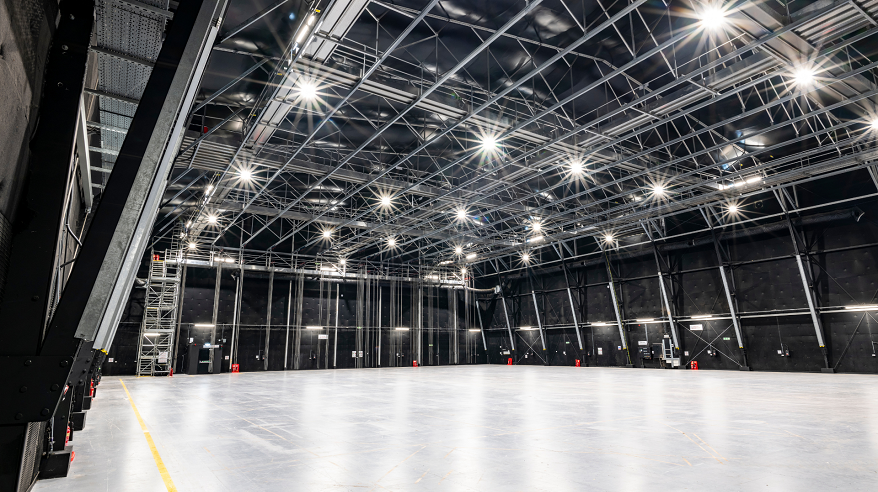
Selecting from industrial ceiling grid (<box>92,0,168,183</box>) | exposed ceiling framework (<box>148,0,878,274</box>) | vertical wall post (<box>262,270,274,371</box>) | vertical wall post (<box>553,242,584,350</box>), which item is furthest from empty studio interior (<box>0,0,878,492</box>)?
vertical wall post (<box>553,242,584,350</box>)

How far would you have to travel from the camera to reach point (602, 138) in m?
22.6

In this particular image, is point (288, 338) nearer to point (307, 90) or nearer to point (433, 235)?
point (433, 235)

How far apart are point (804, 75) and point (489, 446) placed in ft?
59.3

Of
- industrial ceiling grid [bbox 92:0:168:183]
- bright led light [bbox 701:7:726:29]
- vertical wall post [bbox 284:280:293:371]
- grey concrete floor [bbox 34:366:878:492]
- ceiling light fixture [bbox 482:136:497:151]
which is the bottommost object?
grey concrete floor [bbox 34:366:878:492]

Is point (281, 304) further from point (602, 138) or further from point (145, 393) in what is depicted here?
point (602, 138)

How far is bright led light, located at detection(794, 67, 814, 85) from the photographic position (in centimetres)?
1702

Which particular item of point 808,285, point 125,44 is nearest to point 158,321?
point 125,44

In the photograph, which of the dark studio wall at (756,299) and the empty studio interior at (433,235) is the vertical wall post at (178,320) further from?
the dark studio wall at (756,299)

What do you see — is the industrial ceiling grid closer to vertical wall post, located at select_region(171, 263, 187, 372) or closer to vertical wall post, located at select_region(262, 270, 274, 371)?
vertical wall post, located at select_region(171, 263, 187, 372)

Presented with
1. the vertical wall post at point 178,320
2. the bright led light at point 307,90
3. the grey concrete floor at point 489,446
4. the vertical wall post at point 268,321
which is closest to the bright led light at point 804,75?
the grey concrete floor at point 489,446

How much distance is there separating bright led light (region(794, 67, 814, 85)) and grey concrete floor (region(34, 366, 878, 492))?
11266mm

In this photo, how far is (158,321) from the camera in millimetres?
36531

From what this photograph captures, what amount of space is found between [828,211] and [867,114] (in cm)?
1277

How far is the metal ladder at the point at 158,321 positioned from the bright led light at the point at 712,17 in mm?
38661
